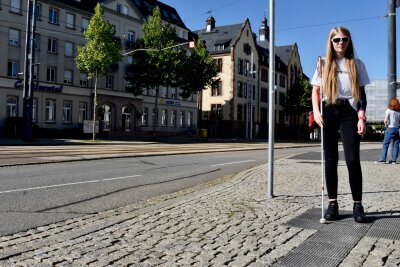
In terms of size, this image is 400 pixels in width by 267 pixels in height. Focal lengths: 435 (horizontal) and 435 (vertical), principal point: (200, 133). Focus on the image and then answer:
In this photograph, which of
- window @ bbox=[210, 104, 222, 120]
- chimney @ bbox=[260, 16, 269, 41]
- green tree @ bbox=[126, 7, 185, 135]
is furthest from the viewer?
chimney @ bbox=[260, 16, 269, 41]

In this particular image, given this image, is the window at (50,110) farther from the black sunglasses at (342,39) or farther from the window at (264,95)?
the black sunglasses at (342,39)

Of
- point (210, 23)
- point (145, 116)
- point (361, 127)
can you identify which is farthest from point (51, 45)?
point (361, 127)

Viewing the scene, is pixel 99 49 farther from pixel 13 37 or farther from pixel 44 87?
pixel 13 37

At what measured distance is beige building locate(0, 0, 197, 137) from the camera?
3684 cm

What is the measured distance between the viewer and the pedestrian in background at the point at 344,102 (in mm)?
4535

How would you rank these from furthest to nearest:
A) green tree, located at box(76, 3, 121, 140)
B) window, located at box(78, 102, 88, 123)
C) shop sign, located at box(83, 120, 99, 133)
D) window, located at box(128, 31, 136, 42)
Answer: window, located at box(128, 31, 136, 42)
window, located at box(78, 102, 88, 123)
shop sign, located at box(83, 120, 99, 133)
green tree, located at box(76, 3, 121, 140)

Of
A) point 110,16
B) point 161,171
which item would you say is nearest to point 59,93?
point 110,16

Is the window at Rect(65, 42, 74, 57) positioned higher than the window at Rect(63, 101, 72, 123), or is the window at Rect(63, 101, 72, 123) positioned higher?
the window at Rect(65, 42, 74, 57)

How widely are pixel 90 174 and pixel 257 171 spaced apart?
373cm

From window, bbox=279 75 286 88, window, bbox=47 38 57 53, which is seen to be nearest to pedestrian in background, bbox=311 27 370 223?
window, bbox=47 38 57 53

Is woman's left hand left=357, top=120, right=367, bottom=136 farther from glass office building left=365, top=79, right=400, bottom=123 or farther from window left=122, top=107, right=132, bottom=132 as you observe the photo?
glass office building left=365, top=79, right=400, bottom=123

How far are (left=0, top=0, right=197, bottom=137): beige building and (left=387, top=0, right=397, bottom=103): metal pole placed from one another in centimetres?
2500

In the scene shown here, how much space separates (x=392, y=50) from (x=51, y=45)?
114 ft

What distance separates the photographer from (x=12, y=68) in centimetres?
3722
